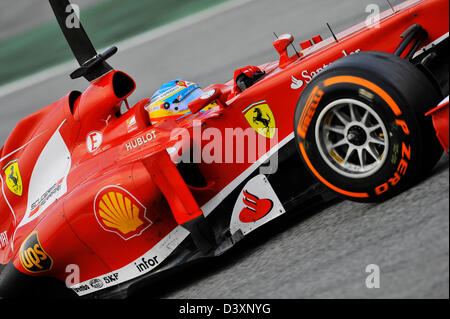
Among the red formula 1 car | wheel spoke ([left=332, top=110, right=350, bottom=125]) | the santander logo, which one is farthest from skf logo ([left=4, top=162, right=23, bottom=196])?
wheel spoke ([left=332, top=110, right=350, bottom=125])

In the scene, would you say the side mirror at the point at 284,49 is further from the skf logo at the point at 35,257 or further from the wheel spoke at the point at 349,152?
the skf logo at the point at 35,257

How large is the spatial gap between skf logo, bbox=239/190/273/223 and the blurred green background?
5.24m

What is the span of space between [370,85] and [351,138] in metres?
0.30

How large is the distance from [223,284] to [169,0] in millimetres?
6198

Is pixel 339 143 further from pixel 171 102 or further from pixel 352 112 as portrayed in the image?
pixel 171 102

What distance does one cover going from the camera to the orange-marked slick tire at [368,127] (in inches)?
119

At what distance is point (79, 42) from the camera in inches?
190

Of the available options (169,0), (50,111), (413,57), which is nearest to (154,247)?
(50,111)

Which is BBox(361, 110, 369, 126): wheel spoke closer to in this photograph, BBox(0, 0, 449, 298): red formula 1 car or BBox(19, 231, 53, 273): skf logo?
BBox(0, 0, 449, 298): red formula 1 car

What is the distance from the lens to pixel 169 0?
30.0 feet

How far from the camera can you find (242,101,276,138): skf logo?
12.3 feet

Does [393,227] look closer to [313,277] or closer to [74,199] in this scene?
[313,277]

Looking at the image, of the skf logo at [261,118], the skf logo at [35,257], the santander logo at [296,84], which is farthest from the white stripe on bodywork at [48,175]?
the santander logo at [296,84]

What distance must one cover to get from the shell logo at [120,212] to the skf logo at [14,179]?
1.15 meters
